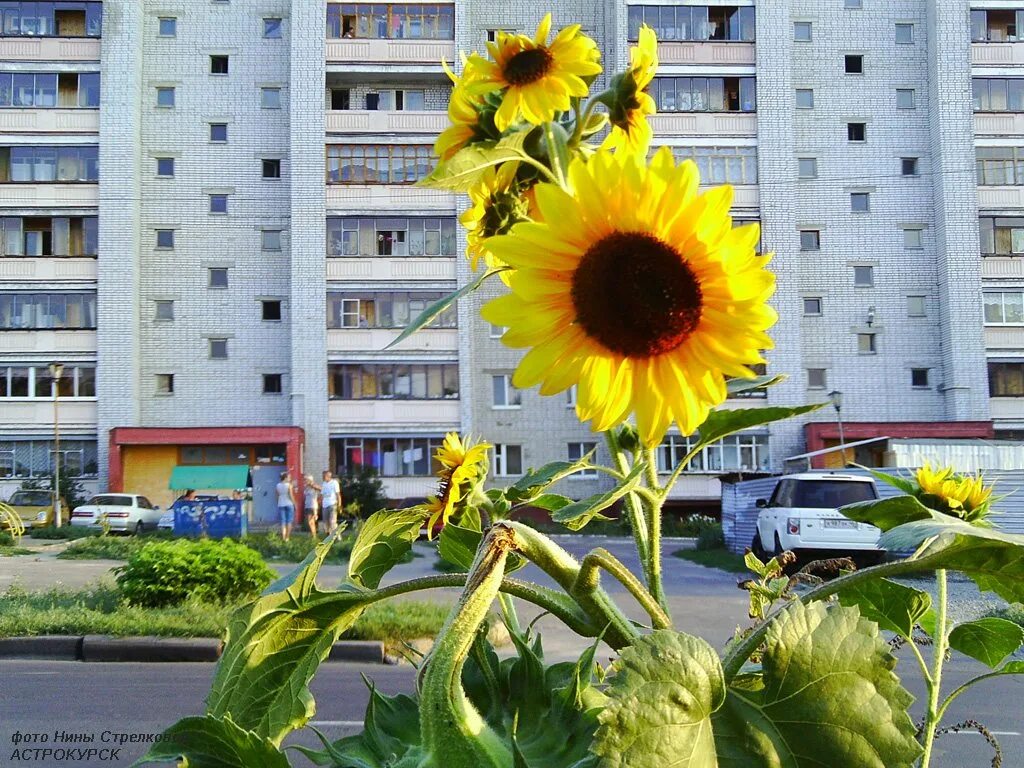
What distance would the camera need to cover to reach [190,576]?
839cm

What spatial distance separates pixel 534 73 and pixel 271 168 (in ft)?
89.6

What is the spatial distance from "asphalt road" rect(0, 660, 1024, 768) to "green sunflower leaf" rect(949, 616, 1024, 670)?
4.09 metres

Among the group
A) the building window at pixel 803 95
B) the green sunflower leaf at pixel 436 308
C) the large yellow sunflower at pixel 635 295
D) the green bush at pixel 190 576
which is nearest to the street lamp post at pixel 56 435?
the green bush at pixel 190 576

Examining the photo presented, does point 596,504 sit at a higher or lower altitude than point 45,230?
lower

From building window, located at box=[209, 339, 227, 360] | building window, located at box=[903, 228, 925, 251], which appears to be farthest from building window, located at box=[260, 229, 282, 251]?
building window, located at box=[903, 228, 925, 251]

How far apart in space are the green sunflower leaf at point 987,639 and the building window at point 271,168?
27.3 meters

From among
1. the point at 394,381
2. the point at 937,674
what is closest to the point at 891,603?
the point at 937,674

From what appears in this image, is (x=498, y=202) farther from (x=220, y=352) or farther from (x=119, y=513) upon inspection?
(x=220, y=352)

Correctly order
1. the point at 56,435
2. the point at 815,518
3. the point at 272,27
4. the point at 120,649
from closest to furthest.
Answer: the point at 120,649
the point at 815,518
the point at 56,435
the point at 272,27

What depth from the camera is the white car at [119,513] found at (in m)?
23.2

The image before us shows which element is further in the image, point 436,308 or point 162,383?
point 162,383

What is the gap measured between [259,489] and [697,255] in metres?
26.2

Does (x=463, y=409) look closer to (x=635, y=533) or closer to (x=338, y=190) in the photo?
(x=338, y=190)

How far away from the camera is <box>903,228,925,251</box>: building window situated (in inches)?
1053
